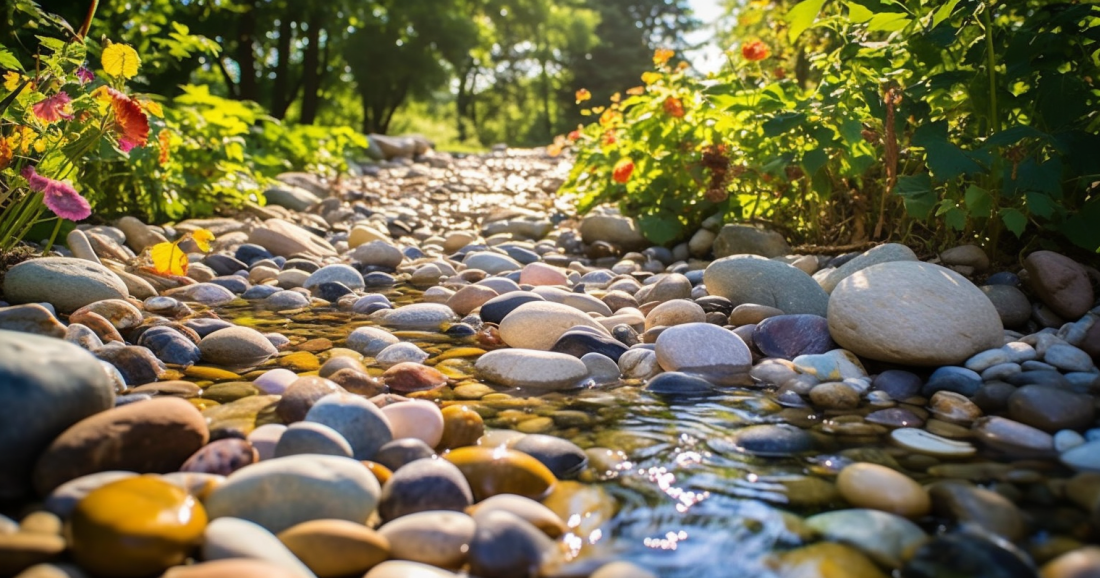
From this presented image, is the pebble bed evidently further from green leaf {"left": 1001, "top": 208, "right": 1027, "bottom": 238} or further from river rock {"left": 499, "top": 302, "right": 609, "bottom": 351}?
green leaf {"left": 1001, "top": 208, "right": 1027, "bottom": 238}

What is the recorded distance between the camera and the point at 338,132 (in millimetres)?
12180

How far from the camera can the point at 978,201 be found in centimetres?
331

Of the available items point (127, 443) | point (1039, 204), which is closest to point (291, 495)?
point (127, 443)

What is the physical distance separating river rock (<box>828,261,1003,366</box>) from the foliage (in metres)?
Result: 0.46

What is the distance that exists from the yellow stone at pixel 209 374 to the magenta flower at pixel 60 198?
2.34ft

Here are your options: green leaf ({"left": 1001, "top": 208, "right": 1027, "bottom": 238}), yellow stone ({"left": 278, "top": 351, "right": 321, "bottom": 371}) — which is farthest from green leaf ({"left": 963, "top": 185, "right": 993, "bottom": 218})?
yellow stone ({"left": 278, "top": 351, "right": 321, "bottom": 371})

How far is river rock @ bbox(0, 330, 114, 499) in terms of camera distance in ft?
5.34

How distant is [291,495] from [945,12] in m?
3.16

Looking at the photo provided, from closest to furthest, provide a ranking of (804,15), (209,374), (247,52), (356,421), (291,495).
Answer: (291,495) → (356,421) → (209,374) → (804,15) → (247,52)

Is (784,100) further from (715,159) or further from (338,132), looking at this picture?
(338,132)

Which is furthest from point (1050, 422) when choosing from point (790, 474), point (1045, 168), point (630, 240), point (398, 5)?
point (398, 5)

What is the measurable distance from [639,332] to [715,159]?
70.3 inches

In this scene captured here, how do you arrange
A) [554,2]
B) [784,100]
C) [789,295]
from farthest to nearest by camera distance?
[554,2] < [784,100] < [789,295]

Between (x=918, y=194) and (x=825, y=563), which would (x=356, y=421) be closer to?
(x=825, y=563)
